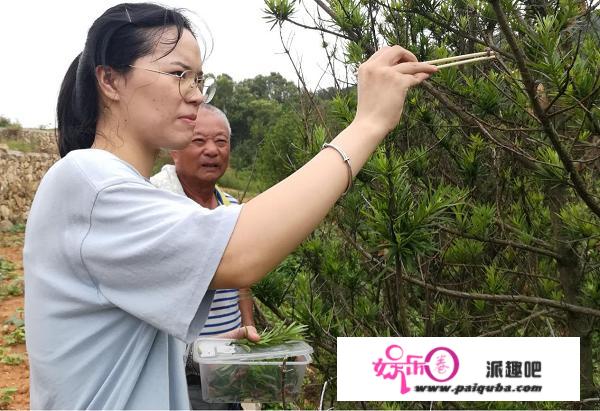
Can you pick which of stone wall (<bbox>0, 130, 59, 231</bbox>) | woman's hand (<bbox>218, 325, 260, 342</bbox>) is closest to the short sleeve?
woman's hand (<bbox>218, 325, 260, 342</bbox>)

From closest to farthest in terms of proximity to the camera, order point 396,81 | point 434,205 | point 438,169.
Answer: point 396,81, point 434,205, point 438,169

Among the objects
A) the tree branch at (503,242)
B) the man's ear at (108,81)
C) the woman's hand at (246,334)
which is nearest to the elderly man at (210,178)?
the woman's hand at (246,334)

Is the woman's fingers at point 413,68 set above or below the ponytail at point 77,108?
above

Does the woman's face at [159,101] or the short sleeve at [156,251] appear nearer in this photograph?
the short sleeve at [156,251]

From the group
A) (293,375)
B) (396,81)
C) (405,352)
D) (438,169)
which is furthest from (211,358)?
(438,169)

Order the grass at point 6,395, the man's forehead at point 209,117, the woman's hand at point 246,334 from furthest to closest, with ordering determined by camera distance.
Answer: the grass at point 6,395
the man's forehead at point 209,117
the woman's hand at point 246,334

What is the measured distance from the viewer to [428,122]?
2.14 metres

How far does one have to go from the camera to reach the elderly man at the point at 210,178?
2.22m

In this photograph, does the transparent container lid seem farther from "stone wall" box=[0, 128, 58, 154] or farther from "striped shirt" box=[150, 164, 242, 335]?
"stone wall" box=[0, 128, 58, 154]

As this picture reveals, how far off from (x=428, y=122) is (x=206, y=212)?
1417 millimetres

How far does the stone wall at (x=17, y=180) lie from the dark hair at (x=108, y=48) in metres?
10.8

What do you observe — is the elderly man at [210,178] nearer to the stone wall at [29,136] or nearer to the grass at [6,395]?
the grass at [6,395]

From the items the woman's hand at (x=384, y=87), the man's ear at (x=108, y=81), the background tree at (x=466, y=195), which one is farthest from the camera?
the background tree at (x=466, y=195)

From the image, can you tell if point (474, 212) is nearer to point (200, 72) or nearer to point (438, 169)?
point (438, 169)
